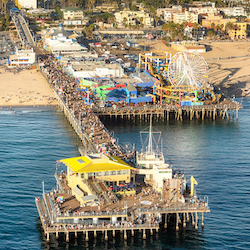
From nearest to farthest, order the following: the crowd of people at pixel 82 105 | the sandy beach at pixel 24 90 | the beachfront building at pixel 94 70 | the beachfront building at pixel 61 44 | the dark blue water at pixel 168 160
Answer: the dark blue water at pixel 168 160 < the crowd of people at pixel 82 105 < the sandy beach at pixel 24 90 < the beachfront building at pixel 94 70 < the beachfront building at pixel 61 44

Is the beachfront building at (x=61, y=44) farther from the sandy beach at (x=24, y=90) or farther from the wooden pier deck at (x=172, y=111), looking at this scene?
the wooden pier deck at (x=172, y=111)

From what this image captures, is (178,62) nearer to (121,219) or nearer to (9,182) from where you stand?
(9,182)

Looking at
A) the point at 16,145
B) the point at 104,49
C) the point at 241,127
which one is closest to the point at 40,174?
the point at 16,145

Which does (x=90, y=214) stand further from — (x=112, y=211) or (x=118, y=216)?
(x=118, y=216)

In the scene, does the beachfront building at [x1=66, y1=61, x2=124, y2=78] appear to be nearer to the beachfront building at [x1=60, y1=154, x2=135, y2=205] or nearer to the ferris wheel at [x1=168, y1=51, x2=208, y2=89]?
the ferris wheel at [x1=168, y1=51, x2=208, y2=89]

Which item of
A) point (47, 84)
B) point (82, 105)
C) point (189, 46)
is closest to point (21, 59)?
point (47, 84)

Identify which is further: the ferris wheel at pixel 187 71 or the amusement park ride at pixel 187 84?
the ferris wheel at pixel 187 71

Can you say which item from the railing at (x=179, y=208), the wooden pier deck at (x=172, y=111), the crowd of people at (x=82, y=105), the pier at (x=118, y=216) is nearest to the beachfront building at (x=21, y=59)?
the crowd of people at (x=82, y=105)
